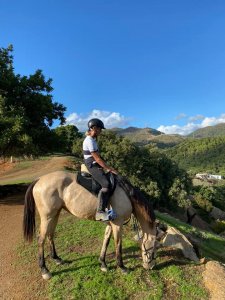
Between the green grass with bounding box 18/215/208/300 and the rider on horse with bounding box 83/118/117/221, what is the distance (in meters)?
1.78

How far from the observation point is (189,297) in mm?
8047

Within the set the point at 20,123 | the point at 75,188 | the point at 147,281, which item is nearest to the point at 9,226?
the point at 20,123

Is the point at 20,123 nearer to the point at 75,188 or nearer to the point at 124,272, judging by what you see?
the point at 75,188

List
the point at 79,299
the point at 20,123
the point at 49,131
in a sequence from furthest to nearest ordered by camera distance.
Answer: the point at 49,131, the point at 20,123, the point at 79,299

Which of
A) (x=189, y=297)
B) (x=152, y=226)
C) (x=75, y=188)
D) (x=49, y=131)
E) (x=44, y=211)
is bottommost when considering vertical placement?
(x=189, y=297)

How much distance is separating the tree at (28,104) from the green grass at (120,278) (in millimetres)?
9262

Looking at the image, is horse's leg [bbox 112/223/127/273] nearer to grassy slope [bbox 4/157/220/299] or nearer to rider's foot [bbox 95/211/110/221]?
grassy slope [bbox 4/157/220/299]

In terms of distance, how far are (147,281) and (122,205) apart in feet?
7.30

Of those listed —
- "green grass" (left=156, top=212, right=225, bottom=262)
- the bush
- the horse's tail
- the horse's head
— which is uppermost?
the horse's tail

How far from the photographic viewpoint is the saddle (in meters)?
8.40

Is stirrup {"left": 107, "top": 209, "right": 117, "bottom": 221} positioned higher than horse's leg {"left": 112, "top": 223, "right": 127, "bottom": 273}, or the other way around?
stirrup {"left": 107, "top": 209, "right": 117, "bottom": 221}

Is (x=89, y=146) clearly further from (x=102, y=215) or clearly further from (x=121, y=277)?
(x=121, y=277)

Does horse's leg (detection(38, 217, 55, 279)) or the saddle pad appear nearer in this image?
the saddle pad

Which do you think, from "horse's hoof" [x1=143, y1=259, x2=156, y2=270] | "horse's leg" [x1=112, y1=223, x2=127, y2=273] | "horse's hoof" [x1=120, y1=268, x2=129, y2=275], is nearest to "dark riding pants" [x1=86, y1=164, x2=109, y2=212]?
"horse's leg" [x1=112, y1=223, x2=127, y2=273]
